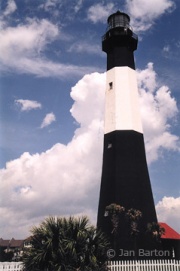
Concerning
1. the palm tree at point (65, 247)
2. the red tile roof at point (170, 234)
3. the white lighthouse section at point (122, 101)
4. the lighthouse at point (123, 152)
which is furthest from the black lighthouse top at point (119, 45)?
the palm tree at point (65, 247)

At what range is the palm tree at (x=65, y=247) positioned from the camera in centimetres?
1723

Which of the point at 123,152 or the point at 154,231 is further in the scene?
the point at 123,152

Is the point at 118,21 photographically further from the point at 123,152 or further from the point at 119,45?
the point at 123,152

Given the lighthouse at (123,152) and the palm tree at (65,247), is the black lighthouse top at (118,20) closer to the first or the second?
the lighthouse at (123,152)

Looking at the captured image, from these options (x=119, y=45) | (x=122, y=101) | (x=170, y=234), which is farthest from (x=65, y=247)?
(x=119, y=45)

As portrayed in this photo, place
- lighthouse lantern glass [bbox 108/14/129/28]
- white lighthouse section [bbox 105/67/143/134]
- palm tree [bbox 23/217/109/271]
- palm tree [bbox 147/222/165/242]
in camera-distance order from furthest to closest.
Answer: lighthouse lantern glass [bbox 108/14/129/28] < white lighthouse section [bbox 105/67/143/134] < palm tree [bbox 147/222/165/242] < palm tree [bbox 23/217/109/271]

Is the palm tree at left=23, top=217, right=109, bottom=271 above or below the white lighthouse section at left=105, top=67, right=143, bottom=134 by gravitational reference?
below

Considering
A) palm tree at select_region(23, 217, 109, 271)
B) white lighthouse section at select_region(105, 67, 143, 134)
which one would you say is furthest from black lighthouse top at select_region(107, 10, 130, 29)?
palm tree at select_region(23, 217, 109, 271)

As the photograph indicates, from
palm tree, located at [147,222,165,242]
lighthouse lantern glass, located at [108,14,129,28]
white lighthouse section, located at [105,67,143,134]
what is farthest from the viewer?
lighthouse lantern glass, located at [108,14,129,28]

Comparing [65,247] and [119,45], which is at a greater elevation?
[119,45]

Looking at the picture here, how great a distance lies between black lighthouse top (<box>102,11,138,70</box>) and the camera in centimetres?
3362

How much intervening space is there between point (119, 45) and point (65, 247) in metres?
23.1

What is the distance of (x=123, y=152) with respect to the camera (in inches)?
1171

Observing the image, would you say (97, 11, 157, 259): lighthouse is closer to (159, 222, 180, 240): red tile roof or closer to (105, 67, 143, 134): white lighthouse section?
(105, 67, 143, 134): white lighthouse section
